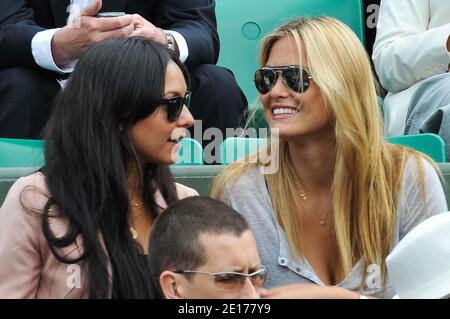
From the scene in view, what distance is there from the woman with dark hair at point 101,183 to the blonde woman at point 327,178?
31 cm

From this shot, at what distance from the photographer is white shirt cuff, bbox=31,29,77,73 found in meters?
3.54

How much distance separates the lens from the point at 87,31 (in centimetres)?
346

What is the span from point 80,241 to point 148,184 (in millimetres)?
369

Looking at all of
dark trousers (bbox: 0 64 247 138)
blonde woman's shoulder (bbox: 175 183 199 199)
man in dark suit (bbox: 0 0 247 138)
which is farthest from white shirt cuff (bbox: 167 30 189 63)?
blonde woman's shoulder (bbox: 175 183 199 199)

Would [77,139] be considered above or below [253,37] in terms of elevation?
above

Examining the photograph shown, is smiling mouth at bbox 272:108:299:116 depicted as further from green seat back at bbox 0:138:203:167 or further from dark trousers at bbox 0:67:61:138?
dark trousers at bbox 0:67:61:138

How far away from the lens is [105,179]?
263cm

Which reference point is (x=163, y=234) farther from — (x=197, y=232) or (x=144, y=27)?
(x=144, y=27)

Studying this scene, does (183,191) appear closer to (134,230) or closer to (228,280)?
(134,230)

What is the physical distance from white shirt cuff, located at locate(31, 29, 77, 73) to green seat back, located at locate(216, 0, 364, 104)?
46.3 inches

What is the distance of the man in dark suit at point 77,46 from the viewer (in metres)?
3.50

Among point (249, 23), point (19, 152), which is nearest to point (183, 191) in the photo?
point (19, 152)

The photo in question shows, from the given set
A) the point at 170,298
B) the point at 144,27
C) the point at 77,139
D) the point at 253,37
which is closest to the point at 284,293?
the point at 170,298
